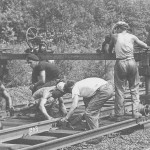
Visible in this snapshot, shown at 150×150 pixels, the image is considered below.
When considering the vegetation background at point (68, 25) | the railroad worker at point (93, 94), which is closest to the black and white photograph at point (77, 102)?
the railroad worker at point (93, 94)

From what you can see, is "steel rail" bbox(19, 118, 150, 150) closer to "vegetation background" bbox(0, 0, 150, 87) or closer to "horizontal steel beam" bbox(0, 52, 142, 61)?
"horizontal steel beam" bbox(0, 52, 142, 61)

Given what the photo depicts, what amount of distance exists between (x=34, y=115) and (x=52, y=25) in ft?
62.2

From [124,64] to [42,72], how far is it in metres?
2.07

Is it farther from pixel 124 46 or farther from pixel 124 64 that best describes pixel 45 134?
pixel 124 46

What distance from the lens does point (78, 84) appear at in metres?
8.23

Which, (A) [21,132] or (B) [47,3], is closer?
(A) [21,132]

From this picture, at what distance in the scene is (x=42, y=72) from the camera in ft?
33.8

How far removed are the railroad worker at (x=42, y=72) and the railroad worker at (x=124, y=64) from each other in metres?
1.67

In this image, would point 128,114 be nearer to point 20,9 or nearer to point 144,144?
point 144,144

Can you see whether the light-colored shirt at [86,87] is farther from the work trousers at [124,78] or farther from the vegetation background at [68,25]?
the vegetation background at [68,25]

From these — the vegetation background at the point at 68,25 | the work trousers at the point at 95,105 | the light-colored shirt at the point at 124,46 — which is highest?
the vegetation background at the point at 68,25

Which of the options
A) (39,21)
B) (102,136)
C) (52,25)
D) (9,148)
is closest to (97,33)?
(52,25)

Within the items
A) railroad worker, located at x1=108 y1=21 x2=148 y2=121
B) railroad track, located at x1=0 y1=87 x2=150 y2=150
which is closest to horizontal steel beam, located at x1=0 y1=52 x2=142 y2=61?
railroad worker, located at x1=108 y1=21 x2=148 y2=121

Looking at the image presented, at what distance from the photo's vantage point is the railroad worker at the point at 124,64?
9.80 m
